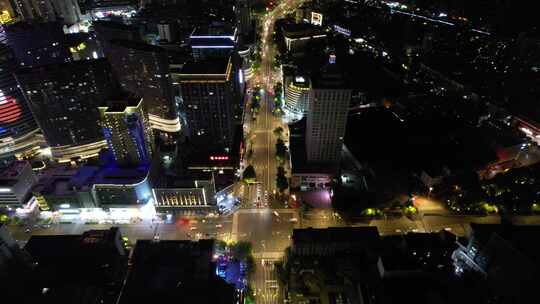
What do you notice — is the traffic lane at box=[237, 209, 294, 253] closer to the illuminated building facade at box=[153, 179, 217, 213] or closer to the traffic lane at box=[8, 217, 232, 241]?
the traffic lane at box=[8, 217, 232, 241]

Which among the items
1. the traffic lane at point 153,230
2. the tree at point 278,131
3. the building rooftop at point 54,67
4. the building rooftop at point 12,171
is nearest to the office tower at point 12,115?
the building rooftop at point 54,67

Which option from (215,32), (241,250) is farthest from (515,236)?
(215,32)

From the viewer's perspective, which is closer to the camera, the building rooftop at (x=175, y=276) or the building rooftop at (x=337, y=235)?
the building rooftop at (x=175, y=276)

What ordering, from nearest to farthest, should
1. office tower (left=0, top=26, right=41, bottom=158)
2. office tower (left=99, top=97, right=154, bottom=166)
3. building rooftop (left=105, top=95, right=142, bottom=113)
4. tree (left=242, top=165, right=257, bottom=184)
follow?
building rooftop (left=105, top=95, right=142, bottom=113), office tower (left=99, top=97, right=154, bottom=166), tree (left=242, top=165, right=257, bottom=184), office tower (left=0, top=26, right=41, bottom=158)

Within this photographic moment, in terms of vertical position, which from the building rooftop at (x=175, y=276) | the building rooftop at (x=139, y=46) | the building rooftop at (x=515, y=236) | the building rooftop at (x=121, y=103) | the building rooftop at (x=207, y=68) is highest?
the building rooftop at (x=139, y=46)

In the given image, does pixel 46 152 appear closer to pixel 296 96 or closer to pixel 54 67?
pixel 54 67

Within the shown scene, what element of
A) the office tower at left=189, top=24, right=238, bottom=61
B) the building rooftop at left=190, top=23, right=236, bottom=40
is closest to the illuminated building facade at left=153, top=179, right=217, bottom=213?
the office tower at left=189, top=24, right=238, bottom=61

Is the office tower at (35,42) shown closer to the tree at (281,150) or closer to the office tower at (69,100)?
the office tower at (69,100)

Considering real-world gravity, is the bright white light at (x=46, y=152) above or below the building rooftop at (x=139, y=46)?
below
